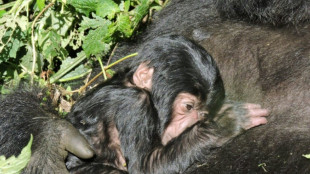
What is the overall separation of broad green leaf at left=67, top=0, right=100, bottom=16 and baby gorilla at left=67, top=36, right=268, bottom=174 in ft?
2.04

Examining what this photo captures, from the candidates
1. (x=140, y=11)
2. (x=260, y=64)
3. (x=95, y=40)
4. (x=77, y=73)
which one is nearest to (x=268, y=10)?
Answer: (x=260, y=64)

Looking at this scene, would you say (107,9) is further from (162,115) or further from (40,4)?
(162,115)

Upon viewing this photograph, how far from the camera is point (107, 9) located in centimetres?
484

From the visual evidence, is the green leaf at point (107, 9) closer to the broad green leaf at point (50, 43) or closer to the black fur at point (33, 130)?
the broad green leaf at point (50, 43)

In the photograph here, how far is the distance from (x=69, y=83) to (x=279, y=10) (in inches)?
64.6

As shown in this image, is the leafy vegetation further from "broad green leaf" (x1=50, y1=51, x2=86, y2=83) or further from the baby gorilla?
the baby gorilla

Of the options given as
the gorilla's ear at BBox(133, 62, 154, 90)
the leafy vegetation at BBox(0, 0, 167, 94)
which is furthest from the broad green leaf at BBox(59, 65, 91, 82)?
the gorilla's ear at BBox(133, 62, 154, 90)

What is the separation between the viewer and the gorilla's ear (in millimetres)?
4500

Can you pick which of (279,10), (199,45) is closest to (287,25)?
(279,10)

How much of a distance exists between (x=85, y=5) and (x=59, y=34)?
0.33m

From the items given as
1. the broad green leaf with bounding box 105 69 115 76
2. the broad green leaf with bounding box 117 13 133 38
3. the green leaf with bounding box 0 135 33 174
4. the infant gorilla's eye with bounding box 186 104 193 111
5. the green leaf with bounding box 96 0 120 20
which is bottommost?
the infant gorilla's eye with bounding box 186 104 193 111

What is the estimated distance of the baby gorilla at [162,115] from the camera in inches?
165

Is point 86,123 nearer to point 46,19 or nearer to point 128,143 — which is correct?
point 128,143

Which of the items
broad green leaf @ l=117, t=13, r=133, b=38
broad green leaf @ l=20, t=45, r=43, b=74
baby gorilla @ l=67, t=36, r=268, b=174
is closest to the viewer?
baby gorilla @ l=67, t=36, r=268, b=174
